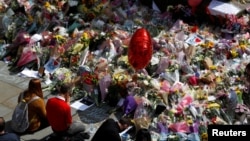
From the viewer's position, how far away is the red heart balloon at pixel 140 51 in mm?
10914

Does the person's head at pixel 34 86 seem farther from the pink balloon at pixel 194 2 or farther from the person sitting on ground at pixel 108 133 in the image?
the pink balloon at pixel 194 2

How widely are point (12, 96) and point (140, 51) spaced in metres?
3.10

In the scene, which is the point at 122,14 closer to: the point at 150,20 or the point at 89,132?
the point at 150,20

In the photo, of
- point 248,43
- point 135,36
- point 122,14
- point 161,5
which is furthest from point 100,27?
point 248,43

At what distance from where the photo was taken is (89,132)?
10406mm

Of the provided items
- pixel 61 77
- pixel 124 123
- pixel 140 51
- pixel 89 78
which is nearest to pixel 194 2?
pixel 140 51

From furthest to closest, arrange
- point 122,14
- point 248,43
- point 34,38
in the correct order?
point 122,14, point 34,38, point 248,43

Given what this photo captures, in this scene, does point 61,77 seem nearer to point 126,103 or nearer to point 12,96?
point 12,96

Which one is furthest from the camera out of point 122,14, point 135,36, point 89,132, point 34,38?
point 122,14

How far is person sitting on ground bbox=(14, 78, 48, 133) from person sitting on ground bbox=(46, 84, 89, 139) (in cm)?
43

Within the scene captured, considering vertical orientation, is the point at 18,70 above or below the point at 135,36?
below

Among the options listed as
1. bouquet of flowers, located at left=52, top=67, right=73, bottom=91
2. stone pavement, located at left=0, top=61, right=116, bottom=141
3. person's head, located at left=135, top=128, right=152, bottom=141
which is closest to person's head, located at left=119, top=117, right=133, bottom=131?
stone pavement, located at left=0, top=61, right=116, bottom=141

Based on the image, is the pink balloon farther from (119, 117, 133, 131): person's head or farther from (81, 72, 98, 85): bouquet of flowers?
(119, 117, 133, 131): person's head

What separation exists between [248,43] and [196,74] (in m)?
1.74
